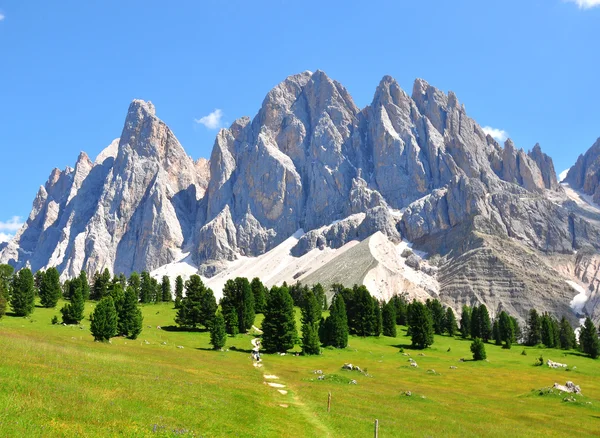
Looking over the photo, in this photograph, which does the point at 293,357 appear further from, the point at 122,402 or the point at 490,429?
the point at 122,402

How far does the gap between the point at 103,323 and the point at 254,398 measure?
39.2 meters

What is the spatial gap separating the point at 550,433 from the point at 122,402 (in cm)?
3179

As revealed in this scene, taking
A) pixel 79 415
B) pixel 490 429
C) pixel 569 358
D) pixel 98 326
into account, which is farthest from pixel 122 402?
pixel 569 358

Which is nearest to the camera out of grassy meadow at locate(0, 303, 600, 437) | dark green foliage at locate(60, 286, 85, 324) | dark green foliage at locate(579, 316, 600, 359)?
grassy meadow at locate(0, 303, 600, 437)

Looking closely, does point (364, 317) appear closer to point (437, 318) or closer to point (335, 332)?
point (335, 332)

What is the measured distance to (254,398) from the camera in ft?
114

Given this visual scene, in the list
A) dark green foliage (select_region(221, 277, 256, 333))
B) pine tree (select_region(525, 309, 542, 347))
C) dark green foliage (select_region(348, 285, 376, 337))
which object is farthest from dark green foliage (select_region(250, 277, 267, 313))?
pine tree (select_region(525, 309, 542, 347))

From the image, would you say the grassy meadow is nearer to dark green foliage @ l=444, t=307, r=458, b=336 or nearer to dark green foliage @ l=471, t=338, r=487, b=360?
dark green foliage @ l=471, t=338, r=487, b=360

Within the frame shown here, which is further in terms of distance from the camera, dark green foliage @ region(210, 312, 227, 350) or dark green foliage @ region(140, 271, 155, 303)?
dark green foliage @ region(140, 271, 155, 303)

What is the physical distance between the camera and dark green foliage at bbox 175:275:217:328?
98.8 metres

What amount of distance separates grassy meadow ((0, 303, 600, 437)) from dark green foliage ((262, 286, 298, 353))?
5060 millimetres

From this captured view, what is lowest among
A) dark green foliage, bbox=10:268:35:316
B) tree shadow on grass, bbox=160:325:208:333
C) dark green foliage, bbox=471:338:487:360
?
dark green foliage, bbox=471:338:487:360

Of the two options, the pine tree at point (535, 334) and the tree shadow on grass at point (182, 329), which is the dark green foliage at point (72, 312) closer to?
the tree shadow on grass at point (182, 329)

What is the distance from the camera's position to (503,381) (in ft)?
225
